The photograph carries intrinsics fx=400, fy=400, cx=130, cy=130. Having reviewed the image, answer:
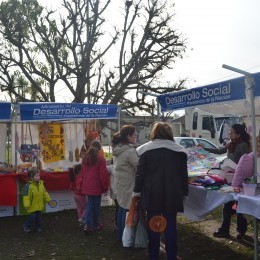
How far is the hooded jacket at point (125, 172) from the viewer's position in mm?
5469

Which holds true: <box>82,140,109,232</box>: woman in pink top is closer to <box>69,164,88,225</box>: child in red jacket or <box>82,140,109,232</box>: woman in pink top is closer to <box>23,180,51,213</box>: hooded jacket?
<box>69,164,88,225</box>: child in red jacket

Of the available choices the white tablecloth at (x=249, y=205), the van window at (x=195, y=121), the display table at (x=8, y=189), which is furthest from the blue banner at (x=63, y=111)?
the van window at (x=195, y=121)

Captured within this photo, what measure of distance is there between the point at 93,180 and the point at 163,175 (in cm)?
233

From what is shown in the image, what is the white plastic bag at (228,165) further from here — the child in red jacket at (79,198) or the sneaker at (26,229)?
the sneaker at (26,229)

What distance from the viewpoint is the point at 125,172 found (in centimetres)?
552

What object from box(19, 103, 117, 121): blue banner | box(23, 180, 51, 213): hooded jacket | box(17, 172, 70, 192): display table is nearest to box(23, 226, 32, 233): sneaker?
box(23, 180, 51, 213): hooded jacket

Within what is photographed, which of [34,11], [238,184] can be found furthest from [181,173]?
[34,11]

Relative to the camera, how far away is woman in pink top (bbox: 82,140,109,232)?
6.48m

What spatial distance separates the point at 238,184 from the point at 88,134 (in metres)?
5.37

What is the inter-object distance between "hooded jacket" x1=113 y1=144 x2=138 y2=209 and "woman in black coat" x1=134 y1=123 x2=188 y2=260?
933 mm

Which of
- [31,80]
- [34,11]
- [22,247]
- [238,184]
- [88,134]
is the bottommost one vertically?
[22,247]

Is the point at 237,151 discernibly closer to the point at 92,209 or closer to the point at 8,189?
the point at 92,209

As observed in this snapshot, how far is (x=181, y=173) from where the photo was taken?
4.48m

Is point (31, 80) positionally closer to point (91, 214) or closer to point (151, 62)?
point (151, 62)
